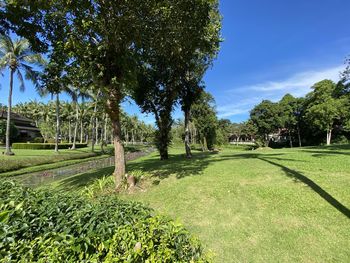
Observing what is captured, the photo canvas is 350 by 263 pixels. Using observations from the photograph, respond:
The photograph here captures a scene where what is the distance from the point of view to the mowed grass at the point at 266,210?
470 centimetres

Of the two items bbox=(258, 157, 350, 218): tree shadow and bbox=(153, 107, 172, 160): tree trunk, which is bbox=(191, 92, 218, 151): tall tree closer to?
bbox=(153, 107, 172, 160): tree trunk

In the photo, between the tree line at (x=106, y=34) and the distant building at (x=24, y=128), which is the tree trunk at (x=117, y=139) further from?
the distant building at (x=24, y=128)

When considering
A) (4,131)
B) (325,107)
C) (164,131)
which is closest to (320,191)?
(164,131)

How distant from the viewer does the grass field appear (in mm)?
4703

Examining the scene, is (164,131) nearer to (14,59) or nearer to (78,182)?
(78,182)

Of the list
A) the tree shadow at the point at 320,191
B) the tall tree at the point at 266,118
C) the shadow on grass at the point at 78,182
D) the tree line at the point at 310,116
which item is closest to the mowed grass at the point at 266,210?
the tree shadow at the point at 320,191

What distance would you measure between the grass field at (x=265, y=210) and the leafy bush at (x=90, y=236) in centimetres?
237

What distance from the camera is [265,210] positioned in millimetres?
6191

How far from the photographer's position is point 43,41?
334 inches

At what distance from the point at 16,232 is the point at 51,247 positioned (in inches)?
19.7

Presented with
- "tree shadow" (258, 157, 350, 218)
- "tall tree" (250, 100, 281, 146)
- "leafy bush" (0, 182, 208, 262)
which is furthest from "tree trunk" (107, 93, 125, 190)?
"tall tree" (250, 100, 281, 146)

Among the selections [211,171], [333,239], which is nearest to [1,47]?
[211,171]

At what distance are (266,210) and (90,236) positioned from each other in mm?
5074

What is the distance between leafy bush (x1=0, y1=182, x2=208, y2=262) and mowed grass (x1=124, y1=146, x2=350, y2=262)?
2570mm
